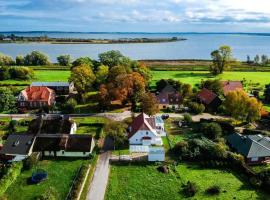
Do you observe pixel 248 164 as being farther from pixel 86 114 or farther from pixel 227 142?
pixel 86 114

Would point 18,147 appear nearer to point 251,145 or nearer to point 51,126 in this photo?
point 51,126

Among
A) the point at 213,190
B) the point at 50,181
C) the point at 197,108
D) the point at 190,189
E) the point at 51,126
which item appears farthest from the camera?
the point at 197,108

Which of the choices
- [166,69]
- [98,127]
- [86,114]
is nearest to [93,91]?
[86,114]

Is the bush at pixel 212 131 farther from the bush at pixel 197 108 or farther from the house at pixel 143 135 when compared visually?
the bush at pixel 197 108

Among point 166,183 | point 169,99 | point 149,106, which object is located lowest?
point 166,183

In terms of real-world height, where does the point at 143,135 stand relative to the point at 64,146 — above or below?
above

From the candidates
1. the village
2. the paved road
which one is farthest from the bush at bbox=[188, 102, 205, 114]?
the paved road

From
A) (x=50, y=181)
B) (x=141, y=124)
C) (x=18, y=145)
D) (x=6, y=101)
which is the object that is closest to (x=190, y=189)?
(x=50, y=181)
